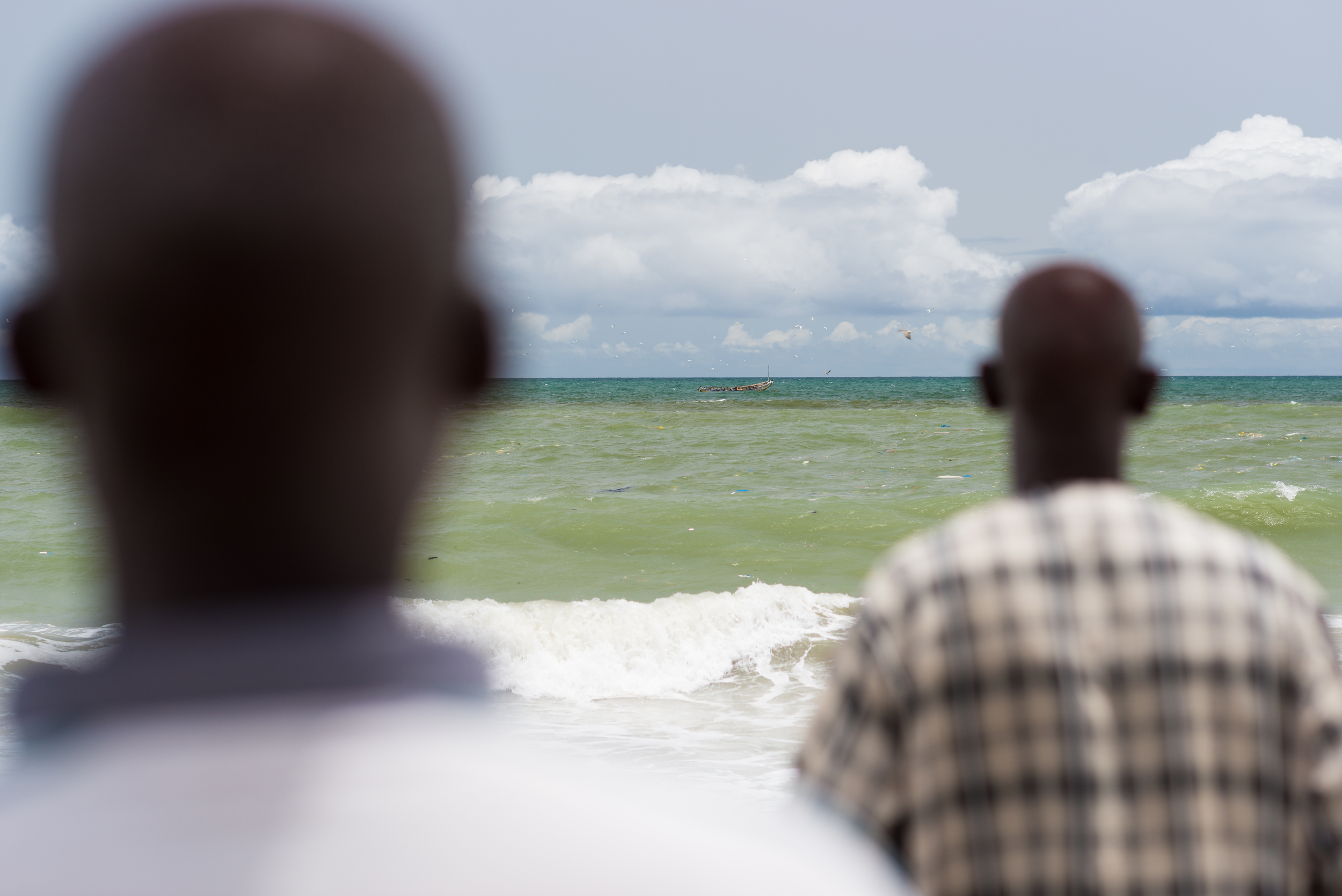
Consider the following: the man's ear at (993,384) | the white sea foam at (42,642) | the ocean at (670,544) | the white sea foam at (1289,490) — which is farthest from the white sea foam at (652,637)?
the white sea foam at (1289,490)

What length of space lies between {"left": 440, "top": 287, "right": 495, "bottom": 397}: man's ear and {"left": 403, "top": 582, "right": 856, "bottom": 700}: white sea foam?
6.53 metres

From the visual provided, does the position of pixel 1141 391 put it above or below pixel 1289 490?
above

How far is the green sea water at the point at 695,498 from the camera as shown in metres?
10.5

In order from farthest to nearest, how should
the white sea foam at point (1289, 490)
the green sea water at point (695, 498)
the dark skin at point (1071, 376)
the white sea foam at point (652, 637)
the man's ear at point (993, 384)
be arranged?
the white sea foam at point (1289, 490)
the green sea water at point (695, 498)
the white sea foam at point (652, 637)
the man's ear at point (993, 384)
the dark skin at point (1071, 376)

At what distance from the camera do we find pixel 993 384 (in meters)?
1.83

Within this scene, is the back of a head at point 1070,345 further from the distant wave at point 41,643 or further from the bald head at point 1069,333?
the distant wave at point 41,643

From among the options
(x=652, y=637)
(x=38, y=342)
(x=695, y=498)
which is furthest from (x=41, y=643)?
(x=38, y=342)

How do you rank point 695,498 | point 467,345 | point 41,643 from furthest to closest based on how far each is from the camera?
point 695,498, point 41,643, point 467,345

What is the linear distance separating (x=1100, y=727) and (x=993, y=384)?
607mm

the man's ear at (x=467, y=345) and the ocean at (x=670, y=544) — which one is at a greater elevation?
the man's ear at (x=467, y=345)

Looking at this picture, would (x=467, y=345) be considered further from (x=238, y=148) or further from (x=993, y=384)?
(x=993, y=384)

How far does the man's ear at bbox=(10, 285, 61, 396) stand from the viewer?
0.65 metres

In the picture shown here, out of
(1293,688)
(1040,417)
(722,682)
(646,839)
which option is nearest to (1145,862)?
(1293,688)

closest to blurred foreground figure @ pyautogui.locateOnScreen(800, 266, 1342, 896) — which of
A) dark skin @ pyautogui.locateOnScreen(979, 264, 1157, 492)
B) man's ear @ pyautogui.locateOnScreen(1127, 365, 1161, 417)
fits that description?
dark skin @ pyautogui.locateOnScreen(979, 264, 1157, 492)
